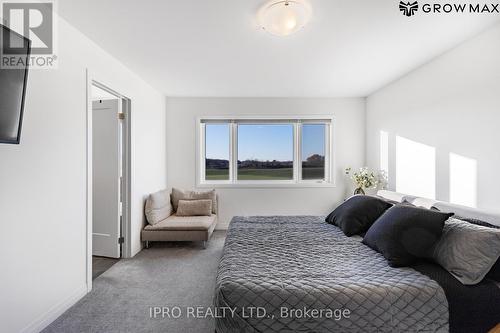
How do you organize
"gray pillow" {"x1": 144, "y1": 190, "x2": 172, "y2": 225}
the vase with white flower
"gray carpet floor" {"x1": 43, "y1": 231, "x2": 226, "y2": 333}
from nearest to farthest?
"gray carpet floor" {"x1": 43, "y1": 231, "x2": 226, "y2": 333} < "gray pillow" {"x1": 144, "y1": 190, "x2": 172, "y2": 225} < the vase with white flower

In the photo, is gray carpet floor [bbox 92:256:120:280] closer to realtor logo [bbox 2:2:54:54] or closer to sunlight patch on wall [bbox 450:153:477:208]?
realtor logo [bbox 2:2:54:54]

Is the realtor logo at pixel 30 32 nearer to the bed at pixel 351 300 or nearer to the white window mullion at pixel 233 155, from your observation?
the bed at pixel 351 300

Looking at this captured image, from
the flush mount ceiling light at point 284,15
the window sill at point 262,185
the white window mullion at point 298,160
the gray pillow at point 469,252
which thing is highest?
the flush mount ceiling light at point 284,15

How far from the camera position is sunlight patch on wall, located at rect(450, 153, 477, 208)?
233 cm

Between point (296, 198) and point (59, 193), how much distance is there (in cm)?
352

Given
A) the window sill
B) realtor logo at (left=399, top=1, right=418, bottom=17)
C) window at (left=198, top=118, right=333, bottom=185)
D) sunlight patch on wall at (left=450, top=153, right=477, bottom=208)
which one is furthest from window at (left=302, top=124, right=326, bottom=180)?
realtor logo at (left=399, top=1, right=418, bottom=17)

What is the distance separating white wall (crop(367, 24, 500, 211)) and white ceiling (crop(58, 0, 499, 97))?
153mm

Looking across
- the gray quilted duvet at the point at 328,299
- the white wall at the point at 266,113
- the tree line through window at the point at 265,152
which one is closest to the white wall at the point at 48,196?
the gray quilted duvet at the point at 328,299

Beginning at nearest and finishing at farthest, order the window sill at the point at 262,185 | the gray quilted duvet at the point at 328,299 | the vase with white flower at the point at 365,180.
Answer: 1. the gray quilted duvet at the point at 328,299
2. the vase with white flower at the point at 365,180
3. the window sill at the point at 262,185

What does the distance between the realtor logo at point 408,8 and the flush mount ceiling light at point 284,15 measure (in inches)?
28.3

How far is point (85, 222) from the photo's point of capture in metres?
2.38

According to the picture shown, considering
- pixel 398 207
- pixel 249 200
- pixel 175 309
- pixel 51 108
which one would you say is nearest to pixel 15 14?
pixel 51 108

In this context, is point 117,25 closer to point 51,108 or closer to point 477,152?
point 51,108

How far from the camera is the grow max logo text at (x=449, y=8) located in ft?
6.28
